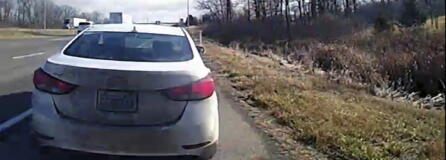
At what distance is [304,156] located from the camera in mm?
6289

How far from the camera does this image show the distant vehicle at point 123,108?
475cm

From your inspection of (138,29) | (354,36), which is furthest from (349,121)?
(354,36)

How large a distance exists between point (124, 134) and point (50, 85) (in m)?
0.78

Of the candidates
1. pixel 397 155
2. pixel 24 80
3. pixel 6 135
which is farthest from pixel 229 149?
pixel 24 80

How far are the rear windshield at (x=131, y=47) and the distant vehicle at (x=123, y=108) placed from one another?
12.0 inches

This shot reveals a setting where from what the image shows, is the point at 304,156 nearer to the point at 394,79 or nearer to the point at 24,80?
the point at 24,80

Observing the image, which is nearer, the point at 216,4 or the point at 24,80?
the point at 24,80

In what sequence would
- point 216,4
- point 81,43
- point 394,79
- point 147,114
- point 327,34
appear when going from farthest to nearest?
point 216,4
point 327,34
point 394,79
point 81,43
point 147,114

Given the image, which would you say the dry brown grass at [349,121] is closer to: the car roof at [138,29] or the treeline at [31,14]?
the car roof at [138,29]

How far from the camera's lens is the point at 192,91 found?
195 inches

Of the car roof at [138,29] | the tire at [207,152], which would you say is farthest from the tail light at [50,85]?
the car roof at [138,29]

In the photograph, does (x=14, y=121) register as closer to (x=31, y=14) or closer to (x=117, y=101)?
(x=117, y=101)

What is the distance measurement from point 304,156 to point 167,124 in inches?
79.1

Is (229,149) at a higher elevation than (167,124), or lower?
lower
